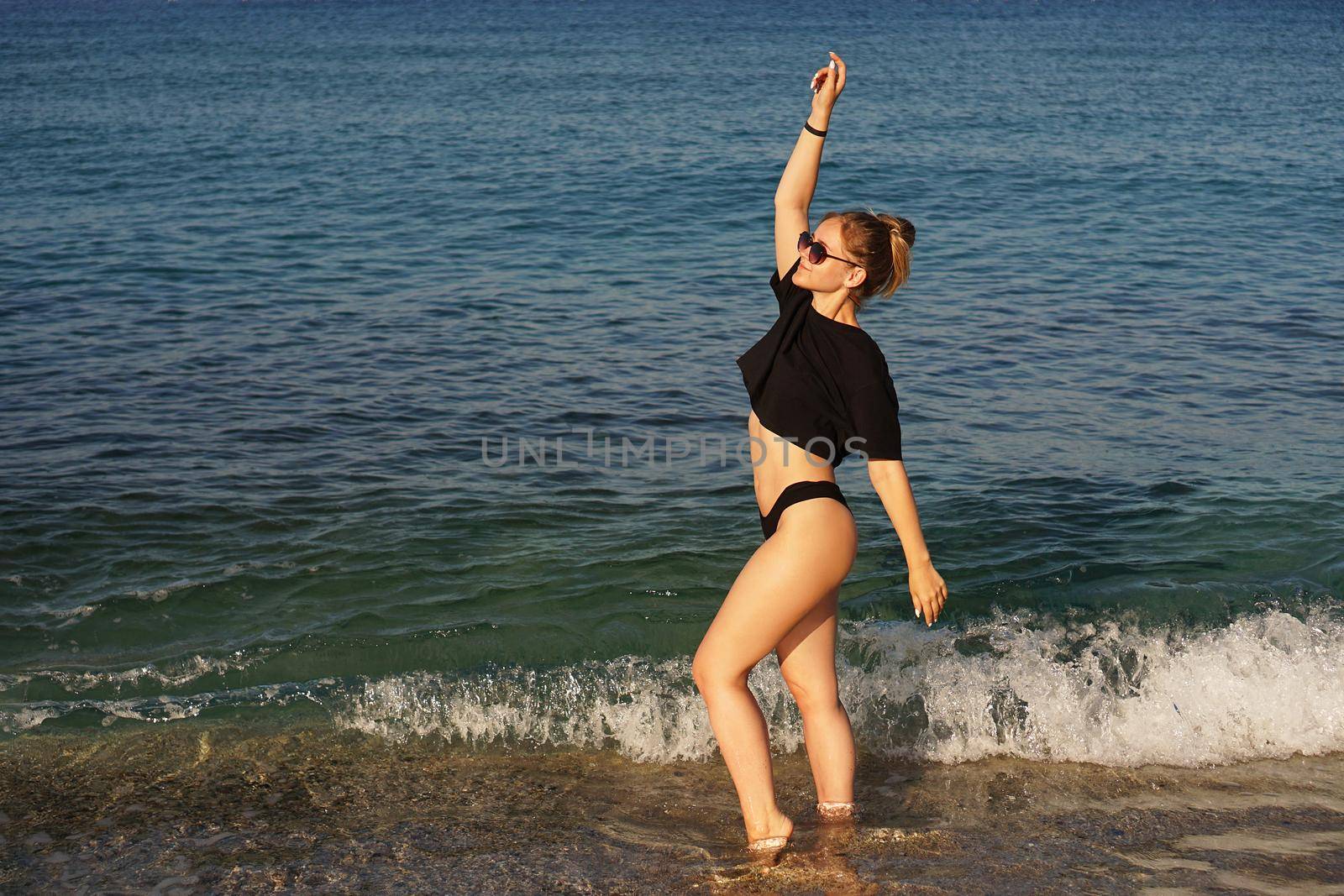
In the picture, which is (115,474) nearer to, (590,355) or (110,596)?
(110,596)

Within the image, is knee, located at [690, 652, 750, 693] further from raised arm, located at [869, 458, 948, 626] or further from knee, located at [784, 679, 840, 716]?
raised arm, located at [869, 458, 948, 626]

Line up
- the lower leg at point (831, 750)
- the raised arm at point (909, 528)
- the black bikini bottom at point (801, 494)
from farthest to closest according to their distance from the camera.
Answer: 1. the lower leg at point (831, 750)
2. the black bikini bottom at point (801, 494)
3. the raised arm at point (909, 528)

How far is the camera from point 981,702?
574 centimetres


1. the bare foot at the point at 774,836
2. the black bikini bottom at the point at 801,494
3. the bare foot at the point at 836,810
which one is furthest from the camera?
the bare foot at the point at 836,810

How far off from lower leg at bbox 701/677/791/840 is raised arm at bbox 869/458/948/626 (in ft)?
2.05

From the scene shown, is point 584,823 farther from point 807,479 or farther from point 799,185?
point 799,185

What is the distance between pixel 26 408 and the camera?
33.3ft

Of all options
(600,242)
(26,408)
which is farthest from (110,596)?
(600,242)

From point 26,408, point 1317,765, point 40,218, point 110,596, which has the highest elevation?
point 40,218

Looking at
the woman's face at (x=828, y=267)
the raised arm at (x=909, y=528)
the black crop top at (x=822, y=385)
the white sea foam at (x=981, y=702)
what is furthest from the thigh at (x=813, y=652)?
the white sea foam at (x=981, y=702)

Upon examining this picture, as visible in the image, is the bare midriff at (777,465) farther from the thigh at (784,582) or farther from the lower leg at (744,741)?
the lower leg at (744,741)

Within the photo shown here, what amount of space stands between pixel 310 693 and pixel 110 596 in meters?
1.85

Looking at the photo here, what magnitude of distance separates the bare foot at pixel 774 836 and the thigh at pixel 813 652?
0.40 m

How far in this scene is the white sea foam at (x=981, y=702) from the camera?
555 cm
